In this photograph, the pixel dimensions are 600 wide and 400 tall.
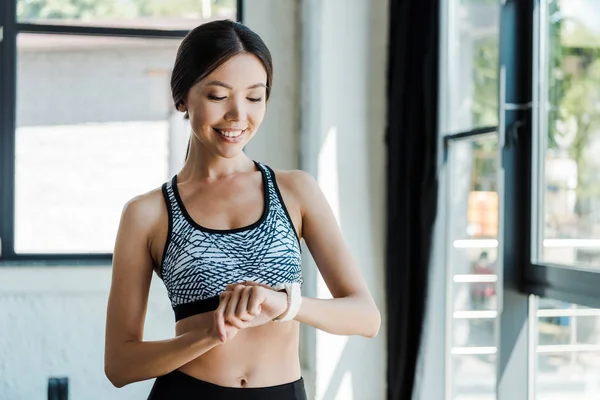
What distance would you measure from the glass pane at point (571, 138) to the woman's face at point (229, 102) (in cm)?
149

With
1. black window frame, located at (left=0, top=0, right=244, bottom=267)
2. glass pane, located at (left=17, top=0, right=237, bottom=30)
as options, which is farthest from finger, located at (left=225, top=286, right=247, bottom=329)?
glass pane, located at (left=17, top=0, right=237, bottom=30)

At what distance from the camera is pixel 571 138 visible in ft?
8.40

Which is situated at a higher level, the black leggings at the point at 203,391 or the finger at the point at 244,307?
the finger at the point at 244,307

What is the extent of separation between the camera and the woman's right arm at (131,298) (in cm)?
125

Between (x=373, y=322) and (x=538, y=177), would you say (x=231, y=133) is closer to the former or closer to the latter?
(x=373, y=322)

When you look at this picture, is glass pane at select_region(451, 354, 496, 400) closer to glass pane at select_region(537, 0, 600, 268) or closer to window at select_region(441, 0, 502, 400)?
window at select_region(441, 0, 502, 400)

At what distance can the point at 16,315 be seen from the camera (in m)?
3.83

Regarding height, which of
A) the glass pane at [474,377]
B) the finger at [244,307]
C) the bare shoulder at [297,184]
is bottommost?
the glass pane at [474,377]

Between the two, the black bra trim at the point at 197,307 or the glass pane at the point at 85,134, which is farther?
the glass pane at the point at 85,134

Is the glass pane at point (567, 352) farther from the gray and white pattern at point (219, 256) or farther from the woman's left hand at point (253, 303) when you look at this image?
the woman's left hand at point (253, 303)

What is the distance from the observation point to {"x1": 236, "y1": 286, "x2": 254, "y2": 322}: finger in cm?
108

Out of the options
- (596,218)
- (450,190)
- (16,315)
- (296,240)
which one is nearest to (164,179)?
(16,315)

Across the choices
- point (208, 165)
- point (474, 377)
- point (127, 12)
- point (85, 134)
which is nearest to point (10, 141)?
point (85, 134)

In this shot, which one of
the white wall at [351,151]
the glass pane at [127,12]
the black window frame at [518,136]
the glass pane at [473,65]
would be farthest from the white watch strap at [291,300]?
the glass pane at [127,12]
